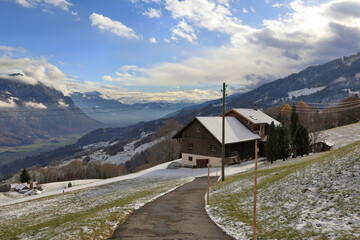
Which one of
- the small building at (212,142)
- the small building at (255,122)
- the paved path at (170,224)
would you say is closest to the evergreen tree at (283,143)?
the small building at (212,142)

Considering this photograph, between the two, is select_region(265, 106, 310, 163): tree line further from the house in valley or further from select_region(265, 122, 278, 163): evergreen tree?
the house in valley

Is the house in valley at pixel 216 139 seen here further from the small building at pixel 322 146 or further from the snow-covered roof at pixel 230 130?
the small building at pixel 322 146

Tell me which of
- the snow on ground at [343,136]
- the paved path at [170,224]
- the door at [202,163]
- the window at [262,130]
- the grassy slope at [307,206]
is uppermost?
the window at [262,130]

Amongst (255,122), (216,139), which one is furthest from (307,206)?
(255,122)

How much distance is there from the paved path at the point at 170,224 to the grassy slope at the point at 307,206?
903 mm

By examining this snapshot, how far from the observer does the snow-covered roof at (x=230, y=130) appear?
4706cm

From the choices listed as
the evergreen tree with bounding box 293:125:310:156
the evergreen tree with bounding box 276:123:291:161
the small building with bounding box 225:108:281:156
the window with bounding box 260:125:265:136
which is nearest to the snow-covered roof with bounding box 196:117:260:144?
the small building with bounding box 225:108:281:156

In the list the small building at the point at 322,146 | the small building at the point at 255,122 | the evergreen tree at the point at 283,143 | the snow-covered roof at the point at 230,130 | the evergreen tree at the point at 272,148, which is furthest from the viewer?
the small building at the point at 255,122

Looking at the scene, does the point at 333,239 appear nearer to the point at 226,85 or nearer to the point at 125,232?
the point at 125,232

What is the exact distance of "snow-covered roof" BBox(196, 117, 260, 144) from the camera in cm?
4706

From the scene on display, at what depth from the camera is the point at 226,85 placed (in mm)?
26328

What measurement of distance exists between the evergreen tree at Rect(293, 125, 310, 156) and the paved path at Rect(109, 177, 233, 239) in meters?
32.6

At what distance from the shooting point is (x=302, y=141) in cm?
4150

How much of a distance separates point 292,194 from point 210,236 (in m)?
6.22
